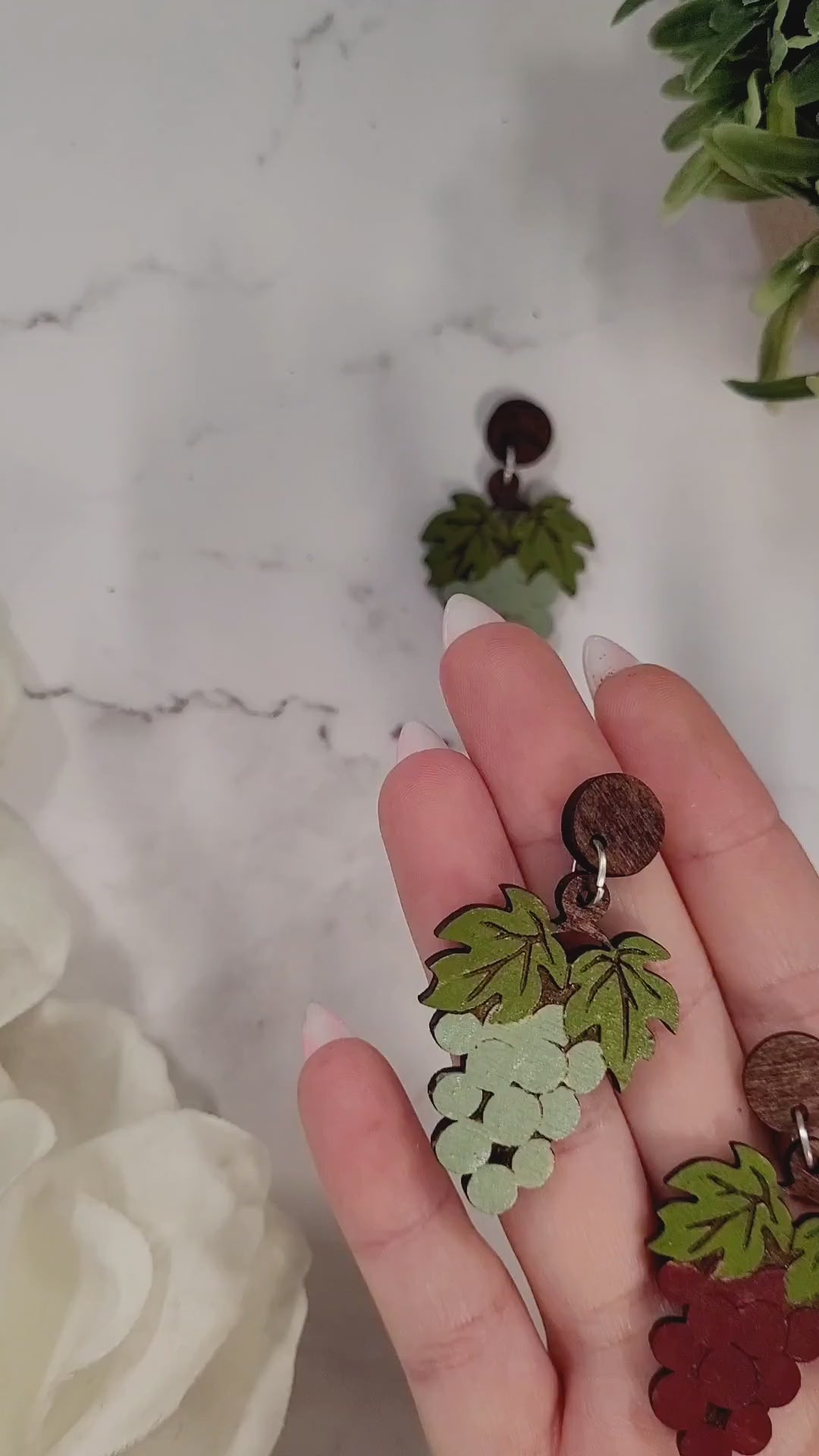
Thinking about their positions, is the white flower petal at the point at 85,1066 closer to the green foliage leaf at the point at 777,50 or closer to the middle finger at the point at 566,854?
the middle finger at the point at 566,854

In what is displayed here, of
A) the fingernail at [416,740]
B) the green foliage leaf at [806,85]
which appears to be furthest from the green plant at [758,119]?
the fingernail at [416,740]

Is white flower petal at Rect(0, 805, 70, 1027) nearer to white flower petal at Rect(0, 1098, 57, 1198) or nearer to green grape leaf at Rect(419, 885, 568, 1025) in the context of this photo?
white flower petal at Rect(0, 1098, 57, 1198)

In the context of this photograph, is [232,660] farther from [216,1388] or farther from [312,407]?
[216,1388]

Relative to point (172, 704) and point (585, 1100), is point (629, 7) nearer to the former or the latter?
point (172, 704)

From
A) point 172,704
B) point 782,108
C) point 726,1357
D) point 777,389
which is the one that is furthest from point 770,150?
point 726,1357

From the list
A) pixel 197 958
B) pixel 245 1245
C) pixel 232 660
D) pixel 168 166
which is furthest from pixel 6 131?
pixel 245 1245

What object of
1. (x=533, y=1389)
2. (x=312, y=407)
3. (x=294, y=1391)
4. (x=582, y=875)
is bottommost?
(x=294, y=1391)

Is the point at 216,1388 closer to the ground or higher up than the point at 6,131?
closer to the ground
